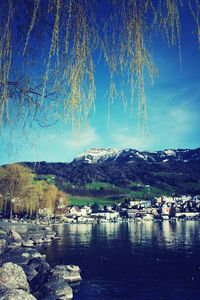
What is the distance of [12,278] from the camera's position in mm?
21109

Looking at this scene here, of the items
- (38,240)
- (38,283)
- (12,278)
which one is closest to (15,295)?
(12,278)

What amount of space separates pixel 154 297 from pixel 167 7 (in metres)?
25.5

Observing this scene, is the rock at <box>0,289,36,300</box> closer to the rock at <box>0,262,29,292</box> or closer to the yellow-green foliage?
the rock at <box>0,262,29,292</box>

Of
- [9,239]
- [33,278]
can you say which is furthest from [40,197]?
[33,278]

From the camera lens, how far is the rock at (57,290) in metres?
23.8

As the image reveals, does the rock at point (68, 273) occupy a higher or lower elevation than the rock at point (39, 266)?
lower

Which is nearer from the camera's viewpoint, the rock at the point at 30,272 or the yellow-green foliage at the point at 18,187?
the rock at the point at 30,272

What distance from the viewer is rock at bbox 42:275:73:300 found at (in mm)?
23828

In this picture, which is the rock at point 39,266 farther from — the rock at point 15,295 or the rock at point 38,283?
the rock at point 15,295

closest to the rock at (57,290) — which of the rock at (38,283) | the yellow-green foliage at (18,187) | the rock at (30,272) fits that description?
the rock at (38,283)

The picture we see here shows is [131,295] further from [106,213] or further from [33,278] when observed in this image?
[106,213]

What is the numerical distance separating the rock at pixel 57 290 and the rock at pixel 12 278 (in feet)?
8.83

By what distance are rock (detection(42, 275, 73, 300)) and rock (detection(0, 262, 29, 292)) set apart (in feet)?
8.83

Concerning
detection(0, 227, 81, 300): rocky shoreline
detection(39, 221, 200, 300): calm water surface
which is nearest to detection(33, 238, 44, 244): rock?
detection(39, 221, 200, 300): calm water surface
